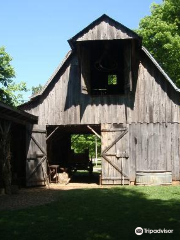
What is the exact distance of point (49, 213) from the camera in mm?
9289

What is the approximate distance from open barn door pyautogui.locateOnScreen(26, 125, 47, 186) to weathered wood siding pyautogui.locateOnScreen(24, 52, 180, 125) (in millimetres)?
778

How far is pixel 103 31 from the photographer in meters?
15.9

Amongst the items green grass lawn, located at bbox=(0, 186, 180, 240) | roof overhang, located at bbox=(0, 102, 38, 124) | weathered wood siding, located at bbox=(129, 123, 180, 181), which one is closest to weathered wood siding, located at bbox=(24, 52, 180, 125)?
weathered wood siding, located at bbox=(129, 123, 180, 181)

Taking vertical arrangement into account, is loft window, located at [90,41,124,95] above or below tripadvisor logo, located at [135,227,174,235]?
above

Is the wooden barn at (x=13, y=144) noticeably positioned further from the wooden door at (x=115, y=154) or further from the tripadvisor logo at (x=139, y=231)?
the tripadvisor logo at (x=139, y=231)

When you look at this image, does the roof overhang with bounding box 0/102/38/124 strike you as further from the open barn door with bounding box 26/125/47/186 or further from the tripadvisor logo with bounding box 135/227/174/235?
the tripadvisor logo with bounding box 135/227/174/235

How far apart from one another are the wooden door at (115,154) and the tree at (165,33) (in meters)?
11.3

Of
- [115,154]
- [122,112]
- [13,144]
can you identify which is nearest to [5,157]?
[13,144]

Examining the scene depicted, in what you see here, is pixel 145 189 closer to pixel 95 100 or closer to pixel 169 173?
pixel 169 173

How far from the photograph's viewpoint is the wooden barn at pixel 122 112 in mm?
16172

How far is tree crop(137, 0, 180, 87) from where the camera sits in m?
25.6

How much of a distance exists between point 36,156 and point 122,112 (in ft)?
17.1

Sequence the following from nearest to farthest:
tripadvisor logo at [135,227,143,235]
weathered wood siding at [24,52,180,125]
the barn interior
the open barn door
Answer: tripadvisor logo at [135,227,143,235] < weathered wood siding at [24,52,180,125] < the open barn door < the barn interior

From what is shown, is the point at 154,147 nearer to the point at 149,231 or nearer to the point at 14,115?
the point at 14,115
